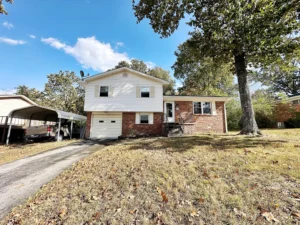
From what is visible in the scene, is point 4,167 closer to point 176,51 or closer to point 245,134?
point 245,134

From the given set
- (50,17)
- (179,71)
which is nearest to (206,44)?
(50,17)

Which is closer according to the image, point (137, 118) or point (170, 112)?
point (137, 118)

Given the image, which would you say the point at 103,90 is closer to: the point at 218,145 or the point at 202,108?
the point at 202,108

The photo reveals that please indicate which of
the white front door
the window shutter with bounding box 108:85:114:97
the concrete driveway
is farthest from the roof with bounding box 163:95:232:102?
the concrete driveway

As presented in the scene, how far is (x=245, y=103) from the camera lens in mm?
9461

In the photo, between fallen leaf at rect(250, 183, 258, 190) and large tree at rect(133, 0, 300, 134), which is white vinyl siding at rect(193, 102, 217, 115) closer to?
large tree at rect(133, 0, 300, 134)

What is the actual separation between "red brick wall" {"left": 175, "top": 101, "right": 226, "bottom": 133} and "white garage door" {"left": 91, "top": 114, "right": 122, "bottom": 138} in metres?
5.72

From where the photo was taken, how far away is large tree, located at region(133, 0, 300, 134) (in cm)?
786

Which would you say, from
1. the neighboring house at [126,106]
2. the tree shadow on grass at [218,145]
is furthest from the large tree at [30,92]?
Answer: the tree shadow on grass at [218,145]

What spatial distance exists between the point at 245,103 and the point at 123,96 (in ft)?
31.6

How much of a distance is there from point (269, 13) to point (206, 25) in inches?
119

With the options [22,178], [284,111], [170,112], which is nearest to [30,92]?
[170,112]

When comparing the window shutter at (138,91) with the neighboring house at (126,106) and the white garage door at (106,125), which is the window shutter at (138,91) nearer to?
the neighboring house at (126,106)

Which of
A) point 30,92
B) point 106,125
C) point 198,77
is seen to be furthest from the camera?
point 30,92
